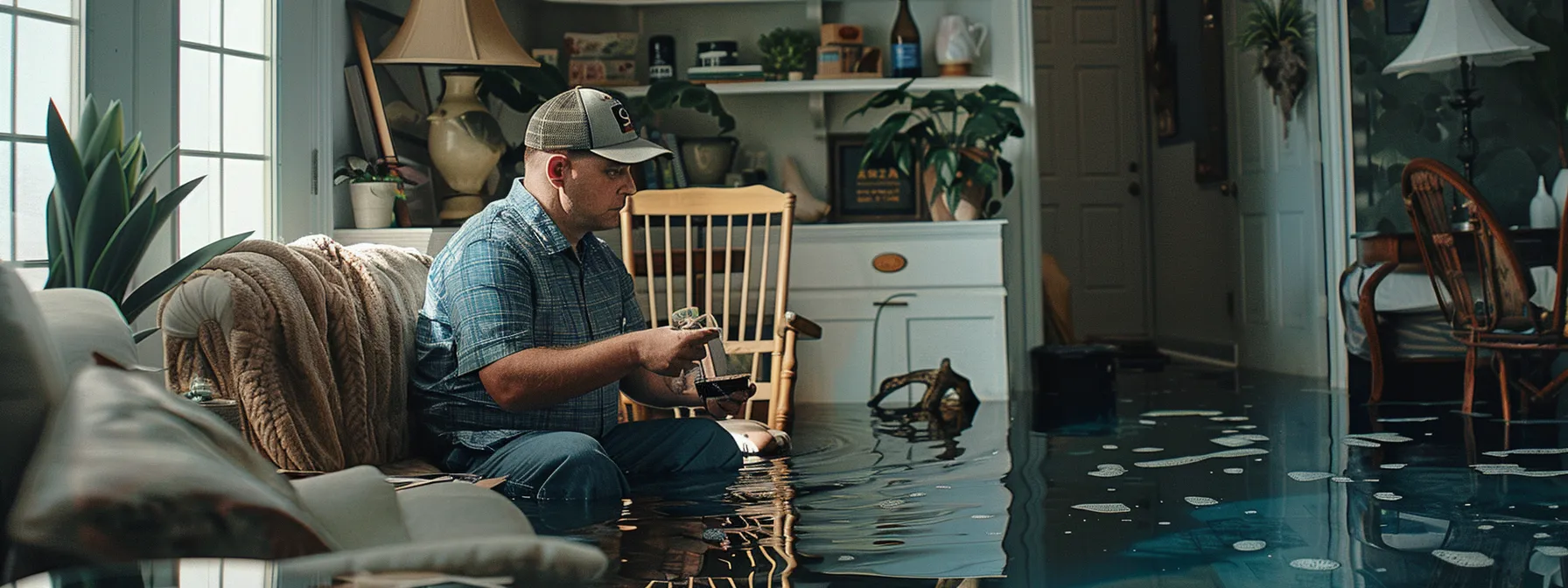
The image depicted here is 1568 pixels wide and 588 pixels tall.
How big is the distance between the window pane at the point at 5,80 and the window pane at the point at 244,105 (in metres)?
0.73

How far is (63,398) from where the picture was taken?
3.61ft

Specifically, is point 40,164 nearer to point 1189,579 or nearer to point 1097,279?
point 1189,579

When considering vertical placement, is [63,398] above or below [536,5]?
below

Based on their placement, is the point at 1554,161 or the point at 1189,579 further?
the point at 1554,161

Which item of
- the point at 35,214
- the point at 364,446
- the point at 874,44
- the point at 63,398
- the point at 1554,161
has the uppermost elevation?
the point at 874,44

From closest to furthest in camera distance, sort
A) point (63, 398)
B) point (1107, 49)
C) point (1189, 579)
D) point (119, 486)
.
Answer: point (119, 486), point (63, 398), point (1189, 579), point (1107, 49)

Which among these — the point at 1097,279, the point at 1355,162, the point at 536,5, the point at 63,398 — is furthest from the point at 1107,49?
the point at 63,398

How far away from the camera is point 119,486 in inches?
38.2

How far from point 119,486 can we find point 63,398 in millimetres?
178

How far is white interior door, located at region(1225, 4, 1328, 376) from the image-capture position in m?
5.50

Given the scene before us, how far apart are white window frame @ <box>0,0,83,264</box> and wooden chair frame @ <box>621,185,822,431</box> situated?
138cm

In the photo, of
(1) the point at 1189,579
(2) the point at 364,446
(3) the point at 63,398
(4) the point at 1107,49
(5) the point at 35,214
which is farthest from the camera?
(4) the point at 1107,49

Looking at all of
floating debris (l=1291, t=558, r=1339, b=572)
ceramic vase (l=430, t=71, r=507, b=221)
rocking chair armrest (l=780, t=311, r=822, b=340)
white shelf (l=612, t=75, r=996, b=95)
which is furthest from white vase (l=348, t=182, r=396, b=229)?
floating debris (l=1291, t=558, r=1339, b=572)

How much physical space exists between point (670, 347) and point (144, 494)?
4.87ft
